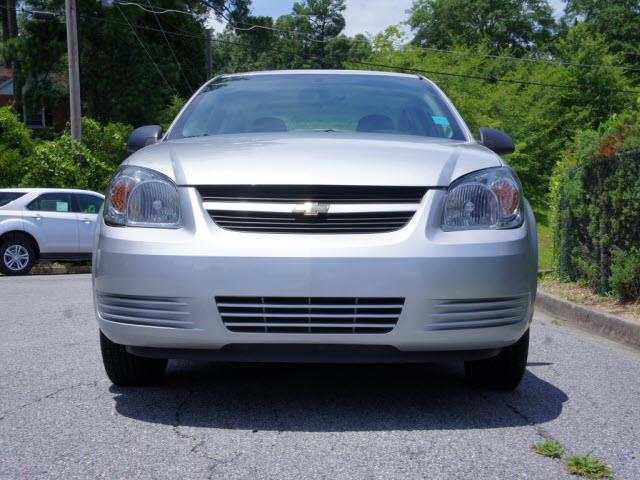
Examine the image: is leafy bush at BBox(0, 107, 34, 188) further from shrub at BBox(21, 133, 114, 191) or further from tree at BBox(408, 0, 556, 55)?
tree at BBox(408, 0, 556, 55)

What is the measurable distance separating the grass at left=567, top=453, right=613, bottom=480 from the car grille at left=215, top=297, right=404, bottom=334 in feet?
2.95

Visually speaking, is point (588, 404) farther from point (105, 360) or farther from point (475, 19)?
point (475, 19)

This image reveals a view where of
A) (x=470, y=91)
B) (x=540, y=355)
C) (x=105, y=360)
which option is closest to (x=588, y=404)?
(x=540, y=355)

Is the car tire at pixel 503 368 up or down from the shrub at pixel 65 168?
up

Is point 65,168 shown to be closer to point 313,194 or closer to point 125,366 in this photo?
point 125,366

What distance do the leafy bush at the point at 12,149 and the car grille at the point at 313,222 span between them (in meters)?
17.5

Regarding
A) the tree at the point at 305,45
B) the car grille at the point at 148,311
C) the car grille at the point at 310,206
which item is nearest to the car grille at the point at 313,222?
the car grille at the point at 310,206

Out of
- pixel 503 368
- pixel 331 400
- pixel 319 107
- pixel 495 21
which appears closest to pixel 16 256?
pixel 319 107

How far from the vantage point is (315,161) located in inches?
152

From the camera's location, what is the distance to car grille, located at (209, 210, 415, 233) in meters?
3.70

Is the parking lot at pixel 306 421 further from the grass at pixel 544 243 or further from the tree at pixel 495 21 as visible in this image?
the tree at pixel 495 21

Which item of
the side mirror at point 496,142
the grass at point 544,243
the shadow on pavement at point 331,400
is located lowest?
the grass at point 544,243

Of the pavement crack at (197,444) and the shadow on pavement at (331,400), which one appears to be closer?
the pavement crack at (197,444)

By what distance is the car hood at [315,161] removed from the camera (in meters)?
3.77
